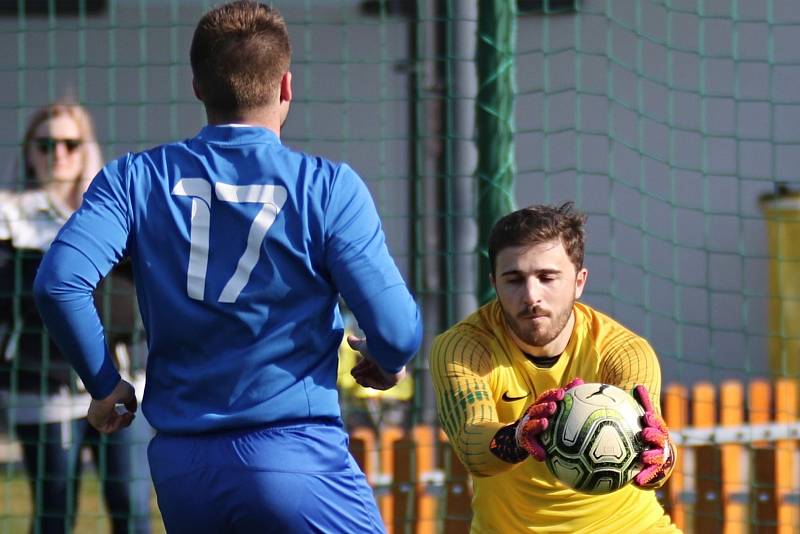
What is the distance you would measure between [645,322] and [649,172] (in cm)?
139

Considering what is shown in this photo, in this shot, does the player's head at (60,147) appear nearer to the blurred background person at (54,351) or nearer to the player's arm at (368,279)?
the blurred background person at (54,351)

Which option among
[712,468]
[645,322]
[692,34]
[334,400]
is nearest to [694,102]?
[692,34]

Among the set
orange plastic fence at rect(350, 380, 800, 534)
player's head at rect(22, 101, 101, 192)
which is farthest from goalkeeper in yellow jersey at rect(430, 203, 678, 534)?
player's head at rect(22, 101, 101, 192)

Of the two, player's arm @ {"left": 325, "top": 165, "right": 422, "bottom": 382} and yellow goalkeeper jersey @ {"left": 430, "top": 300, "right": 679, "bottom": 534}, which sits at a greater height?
player's arm @ {"left": 325, "top": 165, "right": 422, "bottom": 382}

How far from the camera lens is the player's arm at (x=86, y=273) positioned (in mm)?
2676

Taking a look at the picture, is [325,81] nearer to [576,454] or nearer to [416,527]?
[416,527]

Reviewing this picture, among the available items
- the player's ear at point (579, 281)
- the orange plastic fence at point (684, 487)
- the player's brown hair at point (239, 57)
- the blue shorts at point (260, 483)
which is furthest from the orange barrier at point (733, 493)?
the player's brown hair at point (239, 57)

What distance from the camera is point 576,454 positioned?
9.91 feet

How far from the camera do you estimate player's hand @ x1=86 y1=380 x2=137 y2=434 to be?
2.80m

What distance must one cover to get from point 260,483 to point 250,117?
79 cm

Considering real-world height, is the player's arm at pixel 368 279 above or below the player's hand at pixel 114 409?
above

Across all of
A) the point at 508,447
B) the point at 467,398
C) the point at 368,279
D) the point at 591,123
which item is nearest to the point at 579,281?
the point at 467,398

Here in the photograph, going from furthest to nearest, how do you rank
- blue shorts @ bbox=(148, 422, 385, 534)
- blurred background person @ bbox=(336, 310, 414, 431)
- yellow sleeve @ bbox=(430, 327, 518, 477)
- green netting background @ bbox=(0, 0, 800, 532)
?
blurred background person @ bbox=(336, 310, 414, 431) < green netting background @ bbox=(0, 0, 800, 532) < yellow sleeve @ bbox=(430, 327, 518, 477) < blue shorts @ bbox=(148, 422, 385, 534)

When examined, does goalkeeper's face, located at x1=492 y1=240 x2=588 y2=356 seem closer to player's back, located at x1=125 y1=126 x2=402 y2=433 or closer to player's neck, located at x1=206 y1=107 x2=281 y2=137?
player's back, located at x1=125 y1=126 x2=402 y2=433
